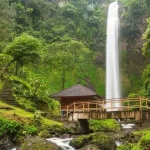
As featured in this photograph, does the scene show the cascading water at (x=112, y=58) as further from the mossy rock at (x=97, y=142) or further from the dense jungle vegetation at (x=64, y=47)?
the mossy rock at (x=97, y=142)

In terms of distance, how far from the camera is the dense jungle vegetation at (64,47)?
103 feet

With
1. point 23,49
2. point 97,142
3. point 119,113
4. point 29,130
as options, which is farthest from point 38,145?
point 23,49

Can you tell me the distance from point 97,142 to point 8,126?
20.0 ft

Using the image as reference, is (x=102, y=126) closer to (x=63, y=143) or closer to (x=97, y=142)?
(x=63, y=143)

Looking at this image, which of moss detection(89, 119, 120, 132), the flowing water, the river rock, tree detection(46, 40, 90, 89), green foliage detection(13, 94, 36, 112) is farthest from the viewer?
tree detection(46, 40, 90, 89)

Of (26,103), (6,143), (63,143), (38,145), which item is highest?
(26,103)

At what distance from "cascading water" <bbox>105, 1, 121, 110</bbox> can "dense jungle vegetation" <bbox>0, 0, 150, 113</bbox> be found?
1.15m

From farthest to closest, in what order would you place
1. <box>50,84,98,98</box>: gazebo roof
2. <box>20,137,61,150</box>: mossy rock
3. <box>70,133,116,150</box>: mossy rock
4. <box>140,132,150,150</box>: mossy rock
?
<box>50,84,98,98</box>: gazebo roof
<box>70,133,116,150</box>: mossy rock
<box>20,137,61,150</box>: mossy rock
<box>140,132,150,150</box>: mossy rock

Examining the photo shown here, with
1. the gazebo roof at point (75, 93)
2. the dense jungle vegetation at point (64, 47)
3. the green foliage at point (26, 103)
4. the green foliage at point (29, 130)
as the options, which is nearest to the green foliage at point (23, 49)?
the dense jungle vegetation at point (64, 47)

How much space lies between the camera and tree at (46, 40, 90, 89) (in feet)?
137

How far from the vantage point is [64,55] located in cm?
4147

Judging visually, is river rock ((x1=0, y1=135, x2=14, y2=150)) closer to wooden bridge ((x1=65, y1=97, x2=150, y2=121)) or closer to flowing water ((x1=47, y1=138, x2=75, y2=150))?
flowing water ((x1=47, y1=138, x2=75, y2=150))

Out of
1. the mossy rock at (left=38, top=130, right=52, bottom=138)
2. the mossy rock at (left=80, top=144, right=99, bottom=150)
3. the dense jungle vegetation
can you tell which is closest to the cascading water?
the dense jungle vegetation

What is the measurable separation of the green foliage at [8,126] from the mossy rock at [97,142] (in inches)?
158
